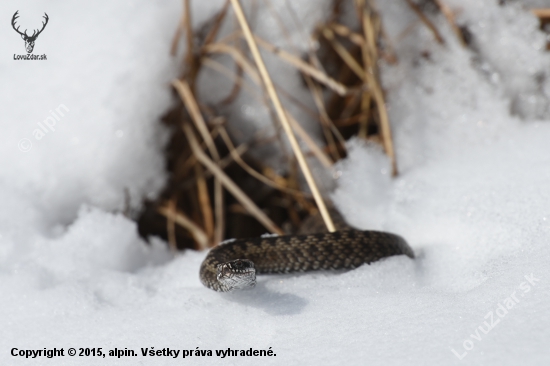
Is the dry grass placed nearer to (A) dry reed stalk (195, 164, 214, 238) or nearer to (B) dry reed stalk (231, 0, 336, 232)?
(A) dry reed stalk (195, 164, 214, 238)

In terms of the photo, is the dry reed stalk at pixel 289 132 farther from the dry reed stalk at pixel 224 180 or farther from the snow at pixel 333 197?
the dry reed stalk at pixel 224 180

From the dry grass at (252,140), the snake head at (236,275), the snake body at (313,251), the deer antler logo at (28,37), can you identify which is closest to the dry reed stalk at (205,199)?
the dry grass at (252,140)

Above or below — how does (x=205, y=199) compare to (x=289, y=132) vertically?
above

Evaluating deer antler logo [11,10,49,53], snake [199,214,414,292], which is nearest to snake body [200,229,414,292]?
snake [199,214,414,292]

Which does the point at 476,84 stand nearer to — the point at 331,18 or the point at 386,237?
the point at 331,18

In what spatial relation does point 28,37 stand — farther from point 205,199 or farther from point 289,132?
point 289,132

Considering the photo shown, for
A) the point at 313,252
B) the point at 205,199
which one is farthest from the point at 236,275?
the point at 205,199

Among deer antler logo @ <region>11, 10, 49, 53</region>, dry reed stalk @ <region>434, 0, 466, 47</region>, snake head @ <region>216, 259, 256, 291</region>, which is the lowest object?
snake head @ <region>216, 259, 256, 291</region>
